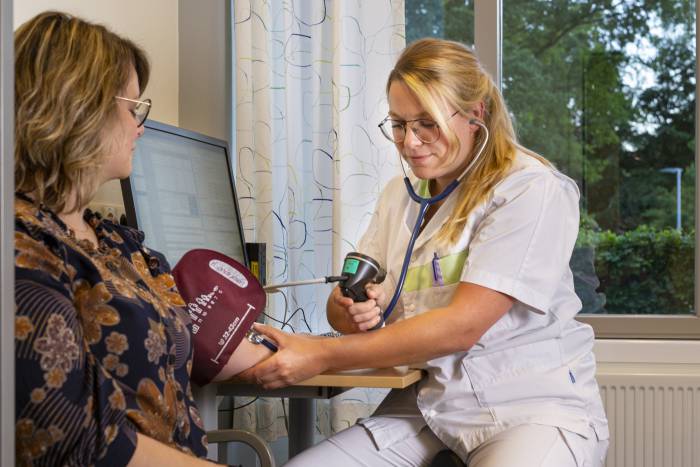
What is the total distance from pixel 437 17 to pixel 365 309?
1.56 metres

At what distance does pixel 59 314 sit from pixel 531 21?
→ 235 cm

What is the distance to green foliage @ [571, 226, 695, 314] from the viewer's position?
2.87m

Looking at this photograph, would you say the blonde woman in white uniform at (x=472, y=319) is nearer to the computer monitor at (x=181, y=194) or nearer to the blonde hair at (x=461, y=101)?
the blonde hair at (x=461, y=101)

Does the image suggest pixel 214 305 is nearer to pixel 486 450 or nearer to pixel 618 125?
pixel 486 450

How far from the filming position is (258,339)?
1.64m

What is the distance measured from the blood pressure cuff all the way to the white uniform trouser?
280 millimetres

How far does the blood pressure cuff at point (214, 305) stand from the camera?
1484 millimetres

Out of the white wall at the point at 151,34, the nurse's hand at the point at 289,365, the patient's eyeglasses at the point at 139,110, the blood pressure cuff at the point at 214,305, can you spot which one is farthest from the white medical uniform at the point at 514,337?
the white wall at the point at 151,34

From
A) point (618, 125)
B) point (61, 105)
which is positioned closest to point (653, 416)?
point (618, 125)

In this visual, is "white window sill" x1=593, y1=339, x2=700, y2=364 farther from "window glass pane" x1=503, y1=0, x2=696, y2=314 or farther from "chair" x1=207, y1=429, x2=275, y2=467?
"chair" x1=207, y1=429, x2=275, y2=467

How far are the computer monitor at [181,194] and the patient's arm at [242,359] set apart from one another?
0.54 m

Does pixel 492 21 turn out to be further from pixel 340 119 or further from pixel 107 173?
pixel 107 173

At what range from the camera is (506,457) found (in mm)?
1513

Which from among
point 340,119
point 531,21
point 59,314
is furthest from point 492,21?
point 59,314
